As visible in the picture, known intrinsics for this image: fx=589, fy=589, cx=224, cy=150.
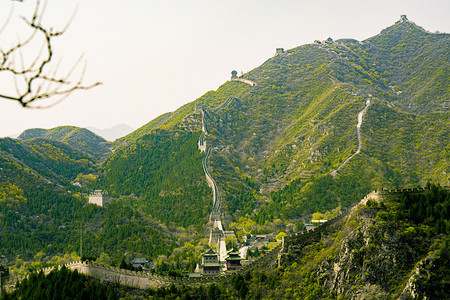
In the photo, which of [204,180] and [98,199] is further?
[204,180]

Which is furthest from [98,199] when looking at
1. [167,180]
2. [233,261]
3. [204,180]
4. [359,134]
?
[359,134]

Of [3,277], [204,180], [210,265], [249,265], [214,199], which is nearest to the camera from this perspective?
[249,265]

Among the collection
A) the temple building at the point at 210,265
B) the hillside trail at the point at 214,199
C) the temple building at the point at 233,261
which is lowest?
the temple building at the point at 210,265

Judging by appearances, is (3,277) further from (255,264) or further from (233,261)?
(255,264)

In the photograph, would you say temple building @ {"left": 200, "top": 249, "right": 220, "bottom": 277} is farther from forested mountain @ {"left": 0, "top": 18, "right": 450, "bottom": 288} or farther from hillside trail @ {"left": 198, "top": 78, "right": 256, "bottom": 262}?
forested mountain @ {"left": 0, "top": 18, "right": 450, "bottom": 288}

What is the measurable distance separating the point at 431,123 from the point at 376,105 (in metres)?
19.6

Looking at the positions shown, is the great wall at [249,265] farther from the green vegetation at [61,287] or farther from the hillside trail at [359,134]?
the hillside trail at [359,134]

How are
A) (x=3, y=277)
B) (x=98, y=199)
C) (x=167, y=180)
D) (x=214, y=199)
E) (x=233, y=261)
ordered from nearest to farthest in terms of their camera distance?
(x=3, y=277)
(x=233, y=261)
(x=98, y=199)
(x=214, y=199)
(x=167, y=180)

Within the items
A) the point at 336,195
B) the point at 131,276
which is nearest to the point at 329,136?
the point at 336,195

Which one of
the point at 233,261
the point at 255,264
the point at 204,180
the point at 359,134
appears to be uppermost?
the point at 359,134

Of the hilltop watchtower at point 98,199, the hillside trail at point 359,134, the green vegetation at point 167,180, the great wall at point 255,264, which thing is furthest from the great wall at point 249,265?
the hillside trail at point 359,134

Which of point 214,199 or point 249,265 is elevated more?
point 214,199

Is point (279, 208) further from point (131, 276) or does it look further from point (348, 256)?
point (348, 256)

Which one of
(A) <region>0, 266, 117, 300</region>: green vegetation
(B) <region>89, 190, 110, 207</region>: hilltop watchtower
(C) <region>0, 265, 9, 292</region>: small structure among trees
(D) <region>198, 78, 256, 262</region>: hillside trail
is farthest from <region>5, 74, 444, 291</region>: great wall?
(B) <region>89, 190, 110, 207</region>: hilltop watchtower
